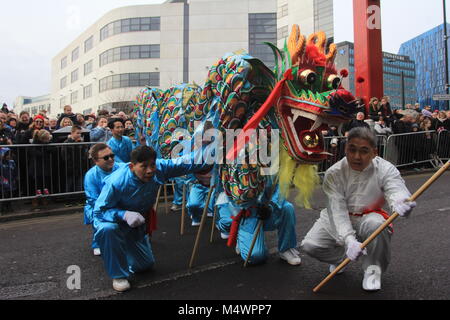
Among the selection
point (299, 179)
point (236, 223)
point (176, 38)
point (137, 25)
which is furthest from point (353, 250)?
point (137, 25)

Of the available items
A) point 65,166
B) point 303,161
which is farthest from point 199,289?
point 65,166

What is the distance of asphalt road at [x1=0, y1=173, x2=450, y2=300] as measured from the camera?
2.90 meters

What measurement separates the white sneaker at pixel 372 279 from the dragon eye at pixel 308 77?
1.52 meters

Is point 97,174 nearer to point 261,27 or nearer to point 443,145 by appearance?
point 443,145

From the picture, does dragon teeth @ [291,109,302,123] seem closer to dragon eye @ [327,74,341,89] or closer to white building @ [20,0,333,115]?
dragon eye @ [327,74,341,89]

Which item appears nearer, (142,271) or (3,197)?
(142,271)

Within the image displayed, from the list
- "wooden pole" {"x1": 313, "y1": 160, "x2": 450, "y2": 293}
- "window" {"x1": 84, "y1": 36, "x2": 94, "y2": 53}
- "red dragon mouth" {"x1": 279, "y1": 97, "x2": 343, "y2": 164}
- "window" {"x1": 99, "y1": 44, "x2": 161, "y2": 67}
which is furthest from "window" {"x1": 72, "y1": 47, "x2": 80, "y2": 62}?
"wooden pole" {"x1": 313, "y1": 160, "x2": 450, "y2": 293}

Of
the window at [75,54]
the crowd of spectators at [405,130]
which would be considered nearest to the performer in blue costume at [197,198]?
the crowd of spectators at [405,130]

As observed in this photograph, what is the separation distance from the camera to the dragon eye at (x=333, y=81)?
10.2ft

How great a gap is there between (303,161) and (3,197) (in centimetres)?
521

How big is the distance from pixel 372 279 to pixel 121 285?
194 centimetres
